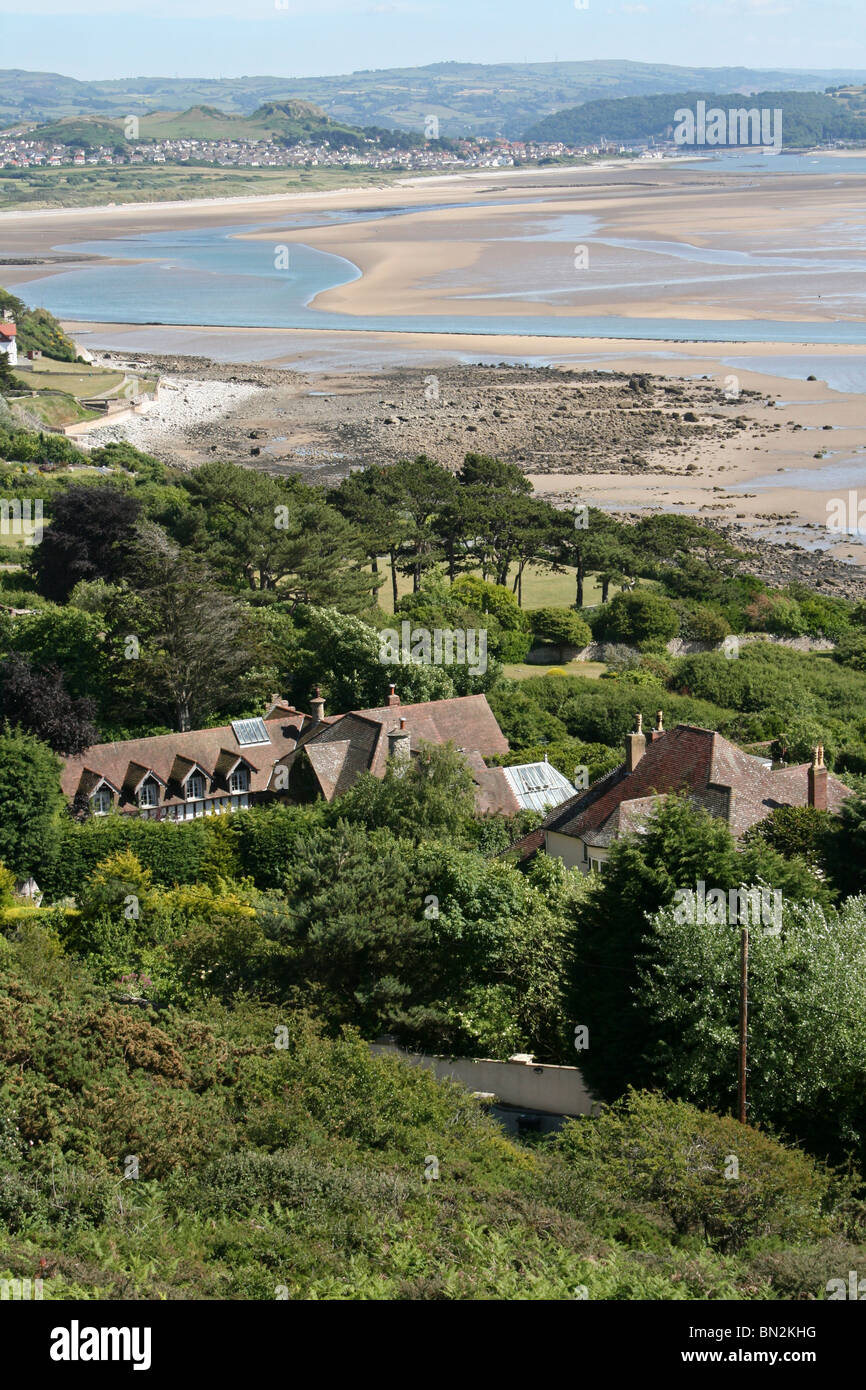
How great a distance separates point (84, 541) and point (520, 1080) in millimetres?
32055

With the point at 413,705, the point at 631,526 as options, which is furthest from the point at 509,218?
the point at 413,705

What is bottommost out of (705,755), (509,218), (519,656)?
(519,656)

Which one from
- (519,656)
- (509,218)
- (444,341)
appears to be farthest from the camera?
(509,218)

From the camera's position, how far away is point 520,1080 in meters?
21.7

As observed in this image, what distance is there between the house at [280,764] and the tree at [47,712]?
0.49 meters

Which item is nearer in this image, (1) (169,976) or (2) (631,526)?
(1) (169,976)

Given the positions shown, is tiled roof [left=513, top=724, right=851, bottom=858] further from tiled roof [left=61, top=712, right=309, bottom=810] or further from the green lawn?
the green lawn

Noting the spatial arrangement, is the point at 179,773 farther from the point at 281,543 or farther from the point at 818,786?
the point at 281,543

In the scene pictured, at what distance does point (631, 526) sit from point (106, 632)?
29756mm

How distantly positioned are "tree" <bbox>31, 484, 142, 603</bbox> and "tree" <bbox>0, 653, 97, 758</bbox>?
1279cm

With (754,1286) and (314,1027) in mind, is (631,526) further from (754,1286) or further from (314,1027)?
(754,1286)

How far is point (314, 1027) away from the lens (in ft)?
65.7

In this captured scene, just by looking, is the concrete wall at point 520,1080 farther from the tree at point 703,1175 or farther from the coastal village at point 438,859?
the tree at point 703,1175

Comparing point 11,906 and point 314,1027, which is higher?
A: point 314,1027
